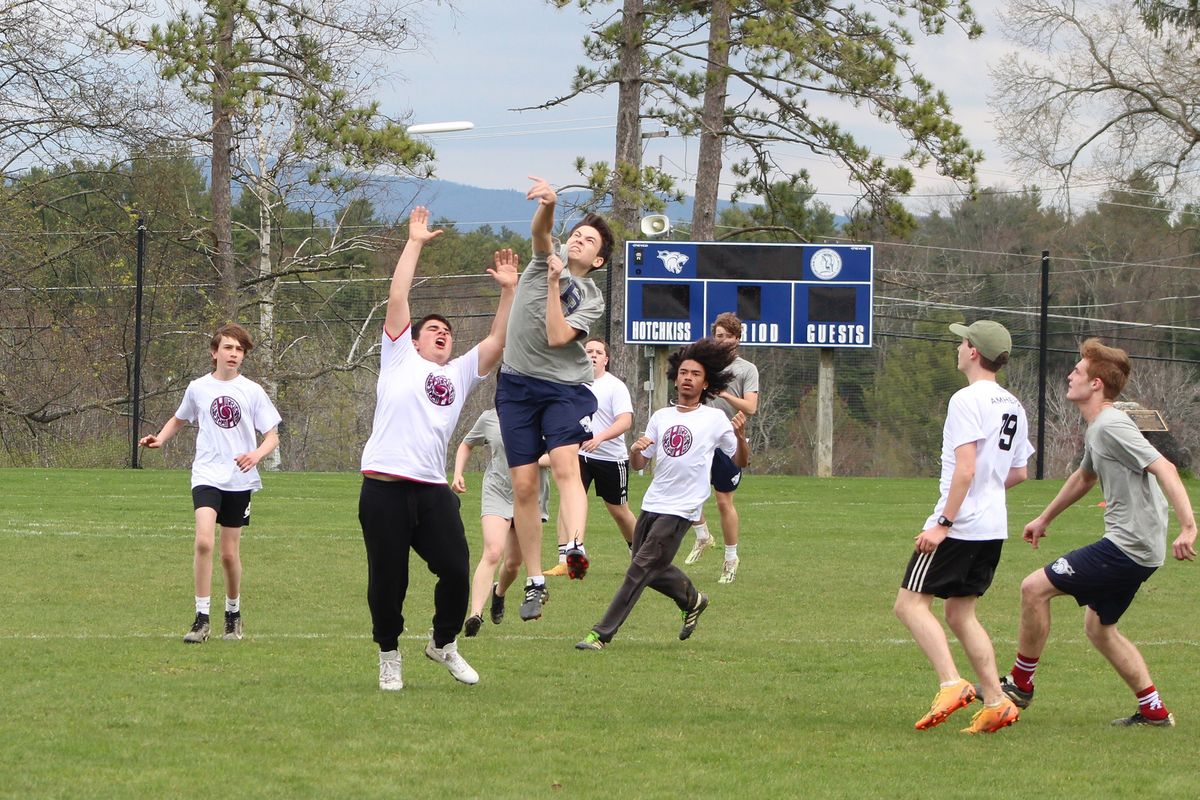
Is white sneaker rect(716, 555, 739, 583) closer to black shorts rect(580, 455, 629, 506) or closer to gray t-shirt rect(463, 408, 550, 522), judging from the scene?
black shorts rect(580, 455, 629, 506)

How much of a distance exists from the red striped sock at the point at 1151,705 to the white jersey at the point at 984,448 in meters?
1.05

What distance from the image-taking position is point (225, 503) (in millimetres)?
A: 8961

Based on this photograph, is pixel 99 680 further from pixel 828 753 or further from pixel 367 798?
pixel 828 753

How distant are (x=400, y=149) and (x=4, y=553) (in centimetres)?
1670

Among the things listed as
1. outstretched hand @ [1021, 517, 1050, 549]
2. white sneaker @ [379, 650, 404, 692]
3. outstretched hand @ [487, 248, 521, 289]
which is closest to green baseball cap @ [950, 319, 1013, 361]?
outstretched hand @ [1021, 517, 1050, 549]

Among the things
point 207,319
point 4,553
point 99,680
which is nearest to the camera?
point 99,680

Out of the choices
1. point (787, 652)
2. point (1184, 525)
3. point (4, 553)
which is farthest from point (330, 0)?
point (1184, 525)

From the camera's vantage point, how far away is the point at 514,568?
32.8 ft

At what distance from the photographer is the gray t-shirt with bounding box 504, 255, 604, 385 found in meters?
8.48

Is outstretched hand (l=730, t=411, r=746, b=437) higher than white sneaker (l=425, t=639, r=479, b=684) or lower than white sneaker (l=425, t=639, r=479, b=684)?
higher

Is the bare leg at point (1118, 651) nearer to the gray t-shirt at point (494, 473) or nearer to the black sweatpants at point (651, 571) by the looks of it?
the black sweatpants at point (651, 571)

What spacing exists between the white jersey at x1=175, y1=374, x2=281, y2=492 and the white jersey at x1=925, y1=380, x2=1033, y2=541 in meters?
4.07

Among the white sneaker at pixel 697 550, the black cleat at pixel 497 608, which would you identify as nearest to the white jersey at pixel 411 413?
the black cleat at pixel 497 608

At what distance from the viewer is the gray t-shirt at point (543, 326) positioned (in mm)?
8477
